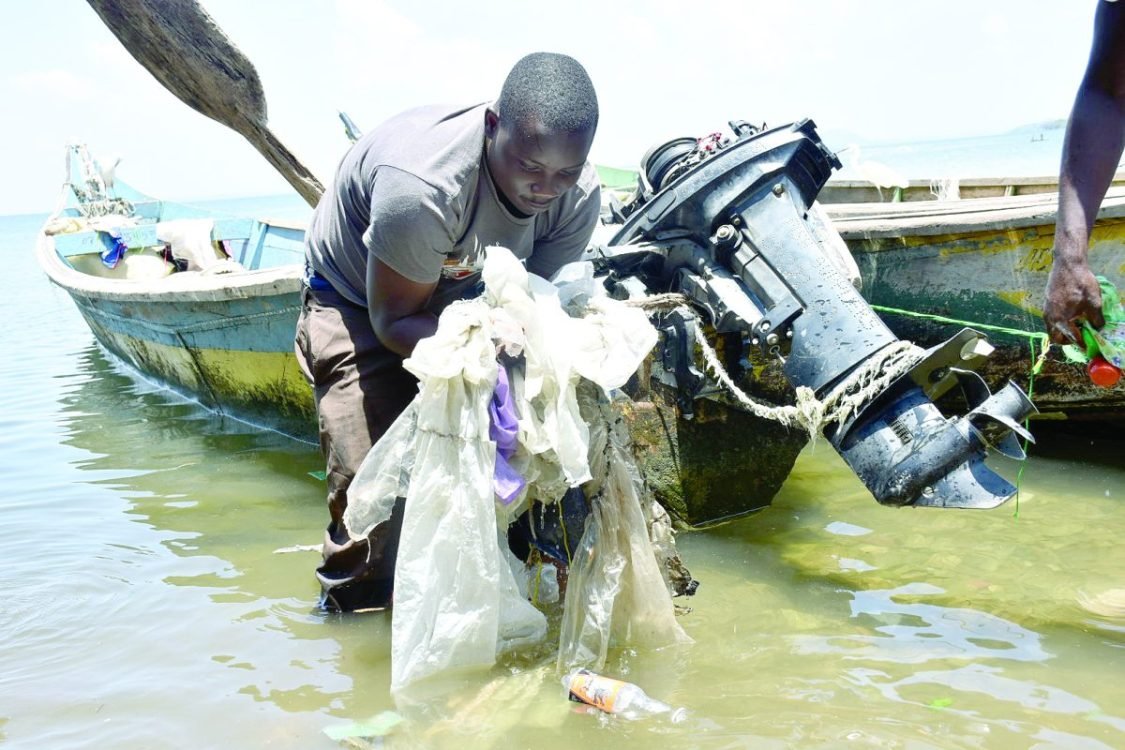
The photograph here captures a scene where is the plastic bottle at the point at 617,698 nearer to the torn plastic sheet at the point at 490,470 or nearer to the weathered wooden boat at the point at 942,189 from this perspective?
the torn plastic sheet at the point at 490,470

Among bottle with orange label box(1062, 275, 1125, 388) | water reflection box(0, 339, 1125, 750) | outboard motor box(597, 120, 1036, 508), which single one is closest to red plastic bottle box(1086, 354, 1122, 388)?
bottle with orange label box(1062, 275, 1125, 388)

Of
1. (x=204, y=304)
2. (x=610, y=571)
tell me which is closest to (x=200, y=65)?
(x=204, y=304)

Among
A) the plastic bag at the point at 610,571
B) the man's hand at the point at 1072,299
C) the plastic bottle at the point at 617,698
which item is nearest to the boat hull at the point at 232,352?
the plastic bag at the point at 610,571

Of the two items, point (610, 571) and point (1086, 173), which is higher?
point (1086, 173)

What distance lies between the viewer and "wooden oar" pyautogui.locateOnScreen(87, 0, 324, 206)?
13.3 feet

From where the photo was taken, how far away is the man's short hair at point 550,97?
2.09 m

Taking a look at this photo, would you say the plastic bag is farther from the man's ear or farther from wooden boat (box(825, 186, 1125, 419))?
wooden boat (box(825, 186, 1125, 419))

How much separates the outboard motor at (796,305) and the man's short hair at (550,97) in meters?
0.95

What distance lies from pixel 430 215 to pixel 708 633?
1.44 m

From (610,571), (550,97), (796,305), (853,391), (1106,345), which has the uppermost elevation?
(550,97)

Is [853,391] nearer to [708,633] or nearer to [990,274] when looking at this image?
[708,633]

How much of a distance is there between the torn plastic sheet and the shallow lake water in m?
0.19

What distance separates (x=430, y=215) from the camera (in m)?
2.13

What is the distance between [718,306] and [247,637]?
6.14 feet
